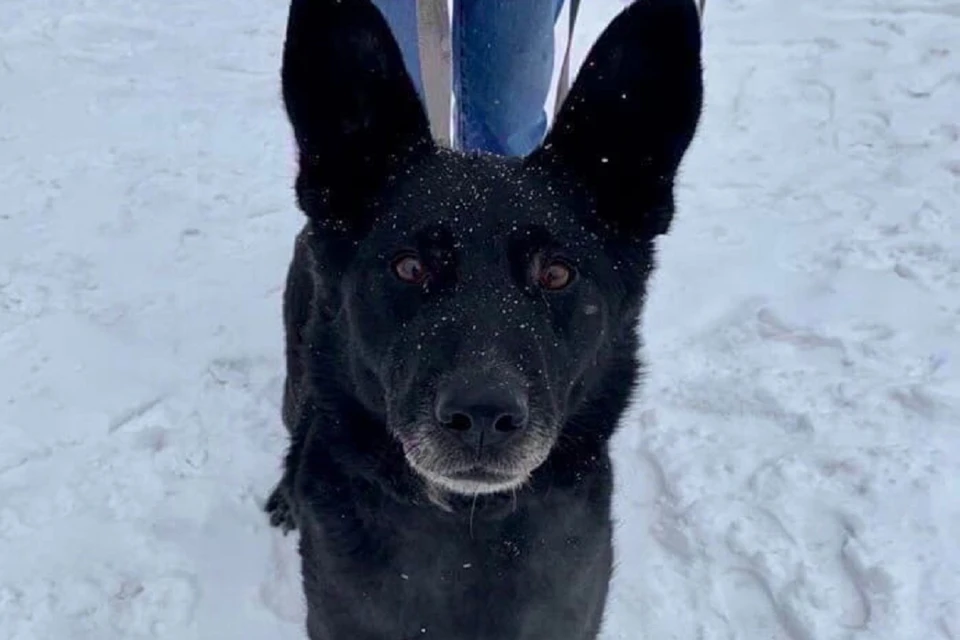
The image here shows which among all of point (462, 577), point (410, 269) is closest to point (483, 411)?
point (410, 269)

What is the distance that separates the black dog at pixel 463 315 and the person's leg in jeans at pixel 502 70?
2.63 ft

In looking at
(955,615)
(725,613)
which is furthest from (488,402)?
(955,615)

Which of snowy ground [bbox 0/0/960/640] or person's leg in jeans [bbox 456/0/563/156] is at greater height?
person's leg in jeans [bbox 456/0/563/156]

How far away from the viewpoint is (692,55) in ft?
8.13

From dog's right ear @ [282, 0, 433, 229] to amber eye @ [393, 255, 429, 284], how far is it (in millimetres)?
189

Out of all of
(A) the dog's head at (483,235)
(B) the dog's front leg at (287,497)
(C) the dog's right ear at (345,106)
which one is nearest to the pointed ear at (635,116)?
(A) the dog's head at (483,235)

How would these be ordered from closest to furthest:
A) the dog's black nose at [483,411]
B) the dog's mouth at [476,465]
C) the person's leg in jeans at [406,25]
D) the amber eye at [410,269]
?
the dog's black nose at [483,411] → the dog's mouth at [476,465] → the amber eye at [410,269] → the person's leg in jeans at [406,25]

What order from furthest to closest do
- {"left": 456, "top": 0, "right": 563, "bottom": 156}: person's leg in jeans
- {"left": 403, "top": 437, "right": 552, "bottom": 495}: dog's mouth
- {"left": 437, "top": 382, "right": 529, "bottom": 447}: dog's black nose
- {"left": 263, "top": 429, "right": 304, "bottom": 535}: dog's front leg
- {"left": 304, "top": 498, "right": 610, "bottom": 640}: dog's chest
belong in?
{"left": 456, "top": 0, "right": 563, "bottom": 156}: person's leg in jeans → {"left": 263, "top": 429, "right": 304, "bottom": 535}: dog's front leg → {"left": 304, "top": 498, "right": 610, "bottom": 640}: dog's chest → {"left": 403, "top": 437, "right": 552, "bottom": 495}: dog's mouth → {"left": 437, "top": 382, "right": 529, "bottom": 447}: dog's black nose

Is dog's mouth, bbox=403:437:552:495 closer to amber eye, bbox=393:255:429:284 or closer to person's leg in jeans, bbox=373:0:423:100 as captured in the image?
amber eye, bbox=393:255:429:284

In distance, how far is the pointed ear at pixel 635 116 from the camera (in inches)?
97.3

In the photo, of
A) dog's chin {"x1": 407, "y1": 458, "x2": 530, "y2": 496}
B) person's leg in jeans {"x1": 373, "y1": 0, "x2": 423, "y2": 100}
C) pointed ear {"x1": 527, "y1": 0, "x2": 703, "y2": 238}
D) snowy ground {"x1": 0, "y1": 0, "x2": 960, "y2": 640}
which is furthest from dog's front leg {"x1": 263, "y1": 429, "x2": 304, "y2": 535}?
person's leg in jeans {"x1": 373, "y1": 0, "x2": 423, "y2": 100}

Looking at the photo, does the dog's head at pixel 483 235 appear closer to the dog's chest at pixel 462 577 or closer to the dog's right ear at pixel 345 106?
the dog's right ear at pixel 345 106

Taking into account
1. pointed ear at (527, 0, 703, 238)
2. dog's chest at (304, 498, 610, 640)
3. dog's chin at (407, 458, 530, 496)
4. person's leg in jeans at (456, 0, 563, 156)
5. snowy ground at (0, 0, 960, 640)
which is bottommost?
snowy ground at (0, 0, 960, 640)

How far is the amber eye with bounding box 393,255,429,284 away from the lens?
2518mm
